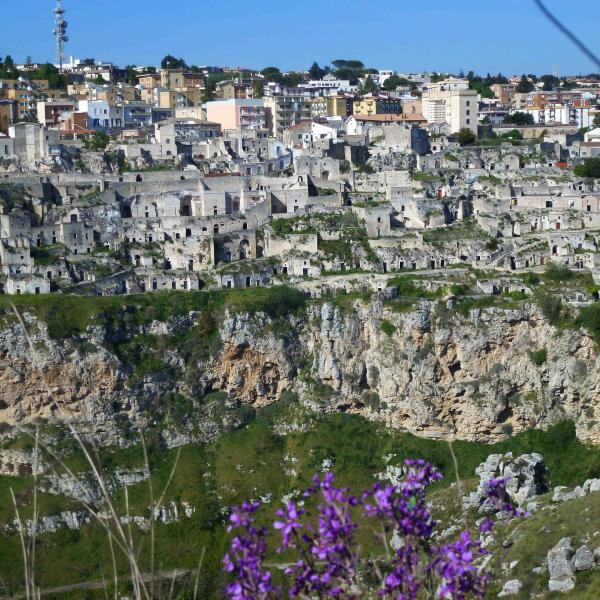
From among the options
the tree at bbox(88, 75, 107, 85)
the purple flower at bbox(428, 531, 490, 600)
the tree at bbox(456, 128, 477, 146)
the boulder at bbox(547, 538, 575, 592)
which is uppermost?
the tree at bbox(88, 75, 107, 85)

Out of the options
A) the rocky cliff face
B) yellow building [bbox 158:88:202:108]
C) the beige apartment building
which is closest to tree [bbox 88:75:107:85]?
yellow building [bbox 158:88:202:108]

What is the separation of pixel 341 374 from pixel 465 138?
2263 cm

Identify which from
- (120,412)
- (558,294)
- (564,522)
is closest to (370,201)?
(558,294)

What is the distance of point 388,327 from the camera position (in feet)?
140

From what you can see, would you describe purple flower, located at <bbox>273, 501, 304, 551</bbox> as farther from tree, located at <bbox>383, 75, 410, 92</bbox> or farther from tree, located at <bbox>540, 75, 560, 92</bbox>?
tree, located at <bbox>540, 75, 560, 92</bbox>

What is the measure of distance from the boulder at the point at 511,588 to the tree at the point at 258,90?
53.2m

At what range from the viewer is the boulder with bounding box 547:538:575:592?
25747mm

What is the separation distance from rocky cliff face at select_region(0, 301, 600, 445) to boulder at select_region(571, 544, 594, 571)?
1380cm

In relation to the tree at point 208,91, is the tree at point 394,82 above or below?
above

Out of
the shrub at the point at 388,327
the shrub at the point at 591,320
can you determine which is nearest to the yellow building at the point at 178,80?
the shrub at the point at 388,327

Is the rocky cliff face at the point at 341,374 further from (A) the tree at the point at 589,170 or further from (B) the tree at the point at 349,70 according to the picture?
(B) the tree at the point at 349,70

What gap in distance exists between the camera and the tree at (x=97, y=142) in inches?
2202

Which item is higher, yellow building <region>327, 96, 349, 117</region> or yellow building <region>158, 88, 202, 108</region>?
yellow building <region>158, 88, 202, 108</region>

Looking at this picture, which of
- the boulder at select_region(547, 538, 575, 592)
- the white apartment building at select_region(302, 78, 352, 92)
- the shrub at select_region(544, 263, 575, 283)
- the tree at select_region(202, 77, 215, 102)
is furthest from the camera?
the white apartment building at select_region(302, 78, 352, 92)
